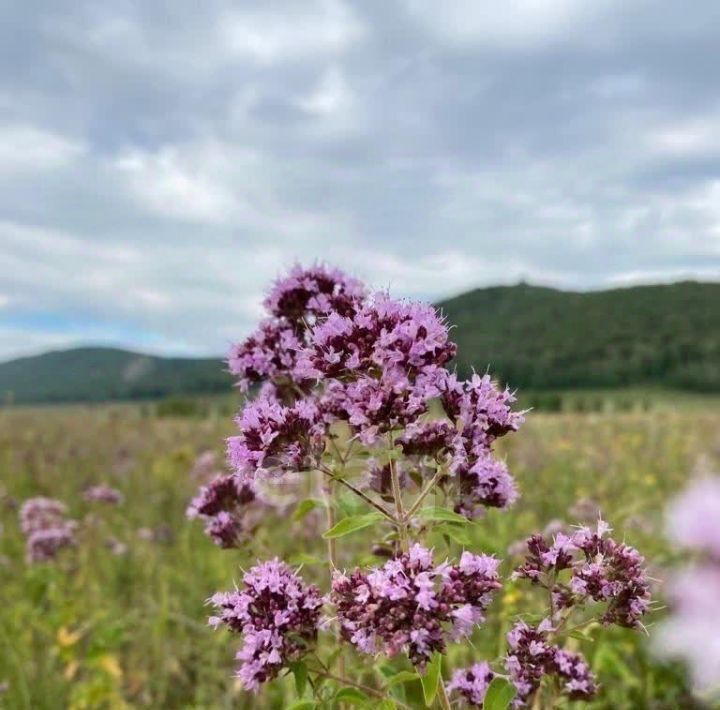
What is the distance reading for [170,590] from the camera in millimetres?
6816

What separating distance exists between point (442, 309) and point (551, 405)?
3571 centimetres

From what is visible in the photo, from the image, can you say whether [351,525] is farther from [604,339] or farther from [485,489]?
[604,339]

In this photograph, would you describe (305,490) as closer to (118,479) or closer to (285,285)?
(285,285)

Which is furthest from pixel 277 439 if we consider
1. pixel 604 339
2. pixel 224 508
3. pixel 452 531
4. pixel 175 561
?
pixel 604 339

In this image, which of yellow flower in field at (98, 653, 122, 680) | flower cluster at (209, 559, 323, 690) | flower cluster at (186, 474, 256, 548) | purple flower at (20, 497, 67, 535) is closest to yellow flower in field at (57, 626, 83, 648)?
yellow flower in field at (98, 653, 122, 680)

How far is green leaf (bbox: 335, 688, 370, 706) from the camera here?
7.02 ft

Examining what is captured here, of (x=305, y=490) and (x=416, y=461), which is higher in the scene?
(x=416, y=461)

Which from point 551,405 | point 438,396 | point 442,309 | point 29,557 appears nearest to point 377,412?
point 438,396

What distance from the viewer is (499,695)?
85.6 inches

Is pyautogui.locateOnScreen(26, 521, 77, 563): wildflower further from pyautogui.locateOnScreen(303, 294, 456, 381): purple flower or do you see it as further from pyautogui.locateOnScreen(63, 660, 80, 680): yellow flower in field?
pyautogui.locateOnScreen(303, 294, 456, 381): purple flower

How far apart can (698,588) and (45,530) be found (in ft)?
22.3

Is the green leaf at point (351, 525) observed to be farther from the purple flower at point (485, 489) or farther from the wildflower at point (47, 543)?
the wildflower at point (47, 543)

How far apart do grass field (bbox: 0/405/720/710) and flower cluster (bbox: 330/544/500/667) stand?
0.31 meters

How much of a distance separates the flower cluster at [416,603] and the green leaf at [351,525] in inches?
4.8
